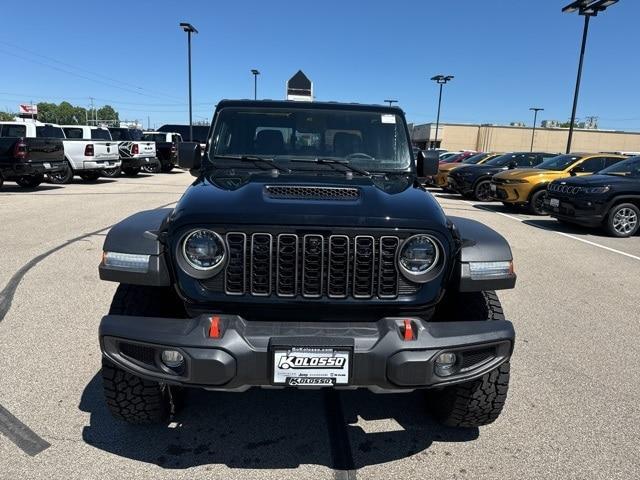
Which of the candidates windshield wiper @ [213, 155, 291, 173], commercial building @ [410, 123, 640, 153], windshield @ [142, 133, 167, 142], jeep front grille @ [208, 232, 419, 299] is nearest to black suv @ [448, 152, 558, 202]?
windshield wiper @ [213, 155, 291, 173]

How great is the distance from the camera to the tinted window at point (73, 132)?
1817 centimetres

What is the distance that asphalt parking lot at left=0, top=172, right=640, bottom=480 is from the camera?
2.59 metres

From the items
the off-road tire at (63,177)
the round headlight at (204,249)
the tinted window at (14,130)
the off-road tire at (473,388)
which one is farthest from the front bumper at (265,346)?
the tinted window at (14,130)

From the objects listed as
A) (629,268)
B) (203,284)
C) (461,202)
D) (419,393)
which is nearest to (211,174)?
(203,284)

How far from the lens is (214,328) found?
7.43 ft

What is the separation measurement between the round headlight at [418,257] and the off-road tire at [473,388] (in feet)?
1.36

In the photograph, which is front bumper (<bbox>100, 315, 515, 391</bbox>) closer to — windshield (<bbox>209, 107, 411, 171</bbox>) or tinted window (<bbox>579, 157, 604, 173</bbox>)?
windshield (<bbox>209, 107, 411, 171</bbox>)

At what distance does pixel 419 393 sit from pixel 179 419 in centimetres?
155

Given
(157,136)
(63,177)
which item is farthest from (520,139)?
(63,177)

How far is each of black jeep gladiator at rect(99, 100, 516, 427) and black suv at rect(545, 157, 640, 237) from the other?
8014 mm

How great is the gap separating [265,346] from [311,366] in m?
0.22

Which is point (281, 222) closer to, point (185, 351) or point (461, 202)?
point (185, 351)

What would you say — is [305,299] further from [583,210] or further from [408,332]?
[583,210]

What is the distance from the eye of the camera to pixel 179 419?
299 centimetres
